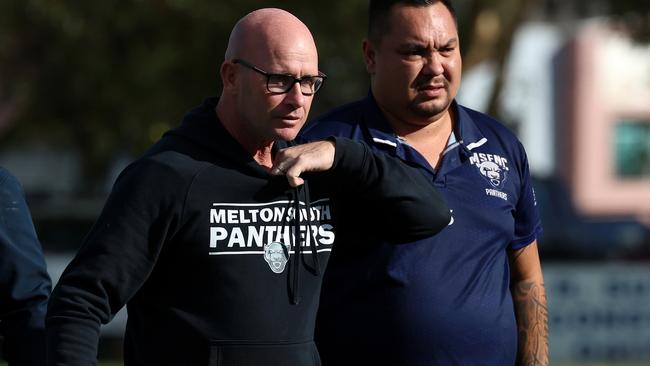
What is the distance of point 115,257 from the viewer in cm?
362

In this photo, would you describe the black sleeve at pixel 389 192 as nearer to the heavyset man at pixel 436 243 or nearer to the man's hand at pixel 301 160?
the man's hand at pixel 301 160

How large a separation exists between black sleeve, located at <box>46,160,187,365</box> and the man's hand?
0.28 meters

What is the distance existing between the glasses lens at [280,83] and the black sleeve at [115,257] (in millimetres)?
367

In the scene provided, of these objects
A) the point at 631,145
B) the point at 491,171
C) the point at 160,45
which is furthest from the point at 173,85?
the point at 631,145

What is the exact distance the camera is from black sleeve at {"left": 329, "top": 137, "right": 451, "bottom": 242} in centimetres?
399

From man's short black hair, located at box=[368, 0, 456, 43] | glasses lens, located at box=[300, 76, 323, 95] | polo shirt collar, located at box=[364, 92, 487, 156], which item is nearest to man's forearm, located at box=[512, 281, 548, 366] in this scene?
polo shirt collar, located at box=[364, 92, 487, 156]

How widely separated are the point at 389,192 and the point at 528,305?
3.84ft

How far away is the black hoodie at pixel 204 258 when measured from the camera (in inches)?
143

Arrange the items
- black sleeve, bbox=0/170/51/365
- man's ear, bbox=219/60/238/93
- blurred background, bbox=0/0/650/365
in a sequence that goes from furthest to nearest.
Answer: blurred background, bbox=0/0/650/365 → black sleeve, bbox=0/170/51/365 → man's ear, bbox=219/60/238/93

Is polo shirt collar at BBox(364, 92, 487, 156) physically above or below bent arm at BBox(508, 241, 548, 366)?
above

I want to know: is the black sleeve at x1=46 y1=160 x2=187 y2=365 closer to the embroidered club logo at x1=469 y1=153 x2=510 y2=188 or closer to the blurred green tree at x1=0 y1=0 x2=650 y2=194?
the embroidered club logo at x1=469 y1=153 x2=510 y2=188

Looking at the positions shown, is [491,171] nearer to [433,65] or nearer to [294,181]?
[433,65]

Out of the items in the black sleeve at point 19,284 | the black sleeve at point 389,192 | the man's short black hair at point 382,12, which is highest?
the man's short black hair at point 382,12

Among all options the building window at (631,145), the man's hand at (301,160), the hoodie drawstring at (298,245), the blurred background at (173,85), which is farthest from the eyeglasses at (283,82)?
the building window at (631,145)
